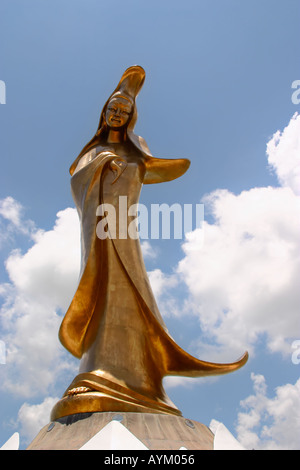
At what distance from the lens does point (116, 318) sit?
19.0 feet

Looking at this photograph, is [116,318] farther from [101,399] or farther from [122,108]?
[122,108]

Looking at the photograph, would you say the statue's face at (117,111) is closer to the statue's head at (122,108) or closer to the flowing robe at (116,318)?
the statue's head at (122,108)

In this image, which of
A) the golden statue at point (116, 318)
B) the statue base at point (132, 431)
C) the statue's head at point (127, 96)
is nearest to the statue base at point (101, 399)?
the golden statue at point (116, 318)

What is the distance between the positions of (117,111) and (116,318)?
408cm

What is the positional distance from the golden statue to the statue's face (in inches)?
24.1

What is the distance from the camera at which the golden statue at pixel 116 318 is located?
500 centimetres

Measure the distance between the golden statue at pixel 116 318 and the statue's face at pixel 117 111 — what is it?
0.61 metres

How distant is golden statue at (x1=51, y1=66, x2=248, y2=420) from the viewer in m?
5.00

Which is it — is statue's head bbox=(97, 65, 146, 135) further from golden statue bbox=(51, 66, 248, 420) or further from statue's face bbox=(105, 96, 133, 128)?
golden statue bbox=(51, 66, 248, 420)

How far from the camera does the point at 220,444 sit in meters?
3.88

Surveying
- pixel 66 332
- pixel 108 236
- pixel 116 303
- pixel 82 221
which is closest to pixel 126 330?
pixel 116 303

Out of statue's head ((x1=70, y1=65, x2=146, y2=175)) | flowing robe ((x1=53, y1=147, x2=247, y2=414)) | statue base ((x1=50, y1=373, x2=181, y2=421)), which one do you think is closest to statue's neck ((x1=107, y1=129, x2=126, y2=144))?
statue's head ((x1=70, y1=65, x2=146, y2=175))

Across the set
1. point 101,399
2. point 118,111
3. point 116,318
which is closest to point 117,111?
point 118,111
